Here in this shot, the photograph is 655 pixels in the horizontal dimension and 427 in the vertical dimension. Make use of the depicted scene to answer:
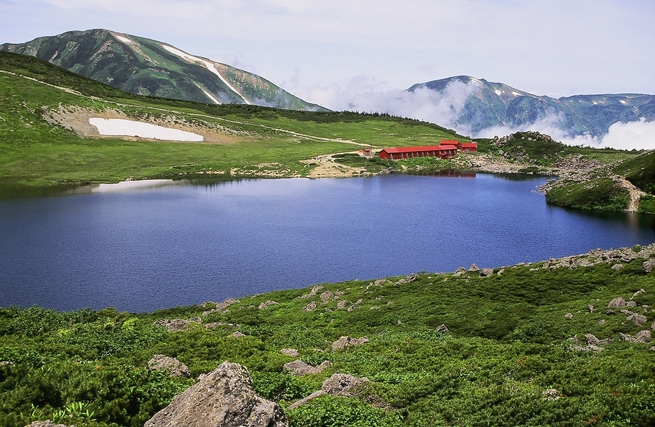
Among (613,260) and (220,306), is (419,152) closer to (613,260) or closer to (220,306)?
(613,260)

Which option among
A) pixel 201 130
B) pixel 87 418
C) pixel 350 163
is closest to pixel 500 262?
pixel 87 418

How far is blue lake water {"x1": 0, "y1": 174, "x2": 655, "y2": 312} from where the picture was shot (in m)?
47.4

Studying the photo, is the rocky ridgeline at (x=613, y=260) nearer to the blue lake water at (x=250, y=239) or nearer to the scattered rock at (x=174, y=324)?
the blue lake water at (x=250, y=239)

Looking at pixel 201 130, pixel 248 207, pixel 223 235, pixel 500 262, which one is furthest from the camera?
pixel 201 130

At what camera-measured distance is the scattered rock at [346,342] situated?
991 inches

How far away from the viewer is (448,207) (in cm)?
9019

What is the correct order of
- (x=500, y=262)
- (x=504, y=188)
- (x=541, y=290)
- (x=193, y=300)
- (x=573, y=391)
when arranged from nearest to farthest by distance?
(x=573, y=391)
(x=541, y=290)
(x=193, y=300)
(x=500, y=262)
(x=504, y=188)

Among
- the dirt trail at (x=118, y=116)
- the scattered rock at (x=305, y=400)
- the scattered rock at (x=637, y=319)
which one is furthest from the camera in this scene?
the dirt trail at (x=118, y=116)

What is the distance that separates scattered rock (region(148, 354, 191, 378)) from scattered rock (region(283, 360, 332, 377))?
13.4ft

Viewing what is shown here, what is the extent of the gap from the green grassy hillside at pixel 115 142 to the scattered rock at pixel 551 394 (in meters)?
113

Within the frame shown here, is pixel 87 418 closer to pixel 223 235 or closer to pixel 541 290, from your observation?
pixel 541 290

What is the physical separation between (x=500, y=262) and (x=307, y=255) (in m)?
20.9

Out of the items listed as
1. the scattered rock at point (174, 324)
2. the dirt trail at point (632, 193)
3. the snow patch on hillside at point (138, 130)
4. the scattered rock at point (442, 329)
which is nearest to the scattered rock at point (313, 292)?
the scattered rock at point (174, 324)

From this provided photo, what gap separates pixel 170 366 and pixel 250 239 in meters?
46.3
